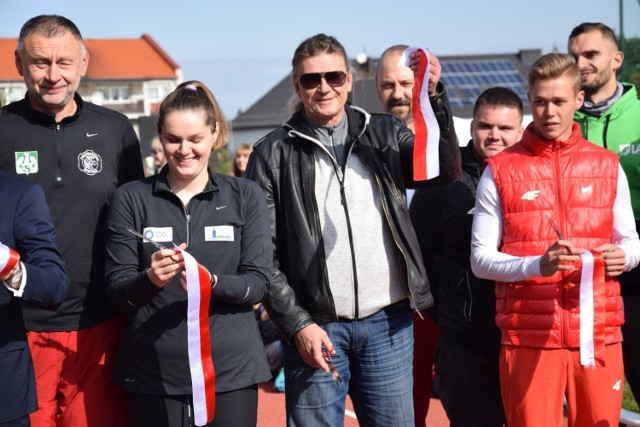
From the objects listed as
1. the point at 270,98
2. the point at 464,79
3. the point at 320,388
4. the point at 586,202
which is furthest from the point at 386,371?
the point at 270,98

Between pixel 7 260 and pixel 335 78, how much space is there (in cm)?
165

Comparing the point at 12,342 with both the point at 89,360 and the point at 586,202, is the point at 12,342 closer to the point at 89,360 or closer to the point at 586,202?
the point at 89,360

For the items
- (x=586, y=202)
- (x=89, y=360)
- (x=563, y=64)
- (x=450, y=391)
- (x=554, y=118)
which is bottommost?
(x=450, y=391)

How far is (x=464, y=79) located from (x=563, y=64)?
2708cm

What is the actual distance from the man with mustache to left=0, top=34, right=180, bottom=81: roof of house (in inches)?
2951

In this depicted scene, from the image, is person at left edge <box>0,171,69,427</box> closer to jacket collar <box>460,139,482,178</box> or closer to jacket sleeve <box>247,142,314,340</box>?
jacket sleeve <box>247,142,314,340</box>

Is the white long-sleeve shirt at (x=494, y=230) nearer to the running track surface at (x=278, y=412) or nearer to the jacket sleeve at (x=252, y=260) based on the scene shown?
the jacket sleeve at (x=252, y=260)

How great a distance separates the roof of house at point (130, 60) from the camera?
80.7m

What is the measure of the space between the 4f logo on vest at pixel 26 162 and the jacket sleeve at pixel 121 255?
40 centimetres

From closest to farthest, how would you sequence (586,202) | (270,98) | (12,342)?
(12,342), (586,202), (270,98)

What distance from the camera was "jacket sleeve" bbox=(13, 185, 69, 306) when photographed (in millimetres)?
3402

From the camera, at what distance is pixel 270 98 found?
55438 mm

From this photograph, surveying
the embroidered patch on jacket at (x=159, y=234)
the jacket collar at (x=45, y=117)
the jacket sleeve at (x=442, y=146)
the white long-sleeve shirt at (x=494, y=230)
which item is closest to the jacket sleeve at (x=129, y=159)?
the jacket collar at (x=45, y=117)

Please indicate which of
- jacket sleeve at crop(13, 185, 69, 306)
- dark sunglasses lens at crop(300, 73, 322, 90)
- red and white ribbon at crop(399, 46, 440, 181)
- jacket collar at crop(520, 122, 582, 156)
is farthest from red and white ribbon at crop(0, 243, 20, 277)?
jacket collar at crop(520, 122, 582, 156)
